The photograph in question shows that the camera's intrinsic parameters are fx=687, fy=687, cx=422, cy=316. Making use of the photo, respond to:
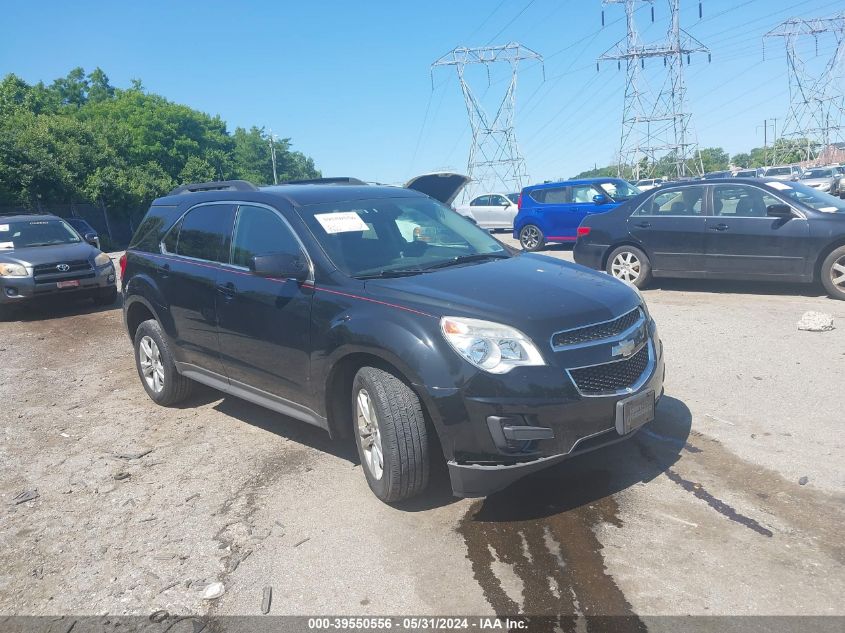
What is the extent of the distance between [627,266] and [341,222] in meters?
6.88

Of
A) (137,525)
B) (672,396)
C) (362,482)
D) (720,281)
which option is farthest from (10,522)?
(720,281)

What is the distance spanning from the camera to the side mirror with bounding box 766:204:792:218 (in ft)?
29.1

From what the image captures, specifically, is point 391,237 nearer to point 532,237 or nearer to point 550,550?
point 550,550

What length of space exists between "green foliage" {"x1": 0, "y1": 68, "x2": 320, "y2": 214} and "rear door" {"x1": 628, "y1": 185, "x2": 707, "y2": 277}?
20.4 meters

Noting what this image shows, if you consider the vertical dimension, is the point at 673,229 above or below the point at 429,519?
above

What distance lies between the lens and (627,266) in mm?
10461

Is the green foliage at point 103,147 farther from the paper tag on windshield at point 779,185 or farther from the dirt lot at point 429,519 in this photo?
the dirt lot at point 429,519

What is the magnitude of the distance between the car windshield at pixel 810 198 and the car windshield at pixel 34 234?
11397mm

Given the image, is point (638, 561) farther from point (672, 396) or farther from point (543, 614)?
point (672, 396)

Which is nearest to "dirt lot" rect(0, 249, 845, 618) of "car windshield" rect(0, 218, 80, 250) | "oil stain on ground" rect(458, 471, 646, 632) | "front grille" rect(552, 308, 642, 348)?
"oil stain on ground" rect(458, 471, 646, 632)

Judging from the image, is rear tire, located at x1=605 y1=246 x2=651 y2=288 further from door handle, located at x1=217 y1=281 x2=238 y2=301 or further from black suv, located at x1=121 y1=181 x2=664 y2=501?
door handle, located at x1=217 y1=281 x2=238 y2=301

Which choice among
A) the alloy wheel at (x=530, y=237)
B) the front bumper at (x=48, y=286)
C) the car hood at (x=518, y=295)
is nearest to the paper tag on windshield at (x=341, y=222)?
the car hood at (x=518, y=295)

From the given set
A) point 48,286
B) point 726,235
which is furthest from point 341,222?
point 48,286

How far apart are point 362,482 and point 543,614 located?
1.67 meters
